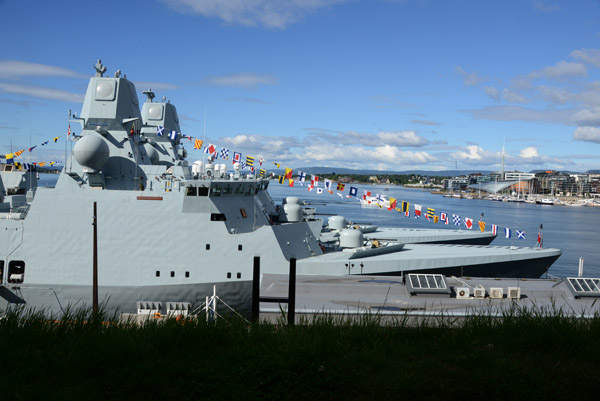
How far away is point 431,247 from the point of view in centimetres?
2445

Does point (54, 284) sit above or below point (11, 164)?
below

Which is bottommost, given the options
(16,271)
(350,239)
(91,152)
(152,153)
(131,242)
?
(16,271)

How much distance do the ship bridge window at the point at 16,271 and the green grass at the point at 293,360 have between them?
1210 cm

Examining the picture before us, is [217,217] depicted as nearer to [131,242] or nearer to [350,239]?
[131,242]

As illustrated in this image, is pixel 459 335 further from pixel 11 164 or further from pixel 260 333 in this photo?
pixel 11 164

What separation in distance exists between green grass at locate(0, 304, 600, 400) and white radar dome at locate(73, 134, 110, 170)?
12066 mm

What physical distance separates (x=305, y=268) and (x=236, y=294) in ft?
10.6

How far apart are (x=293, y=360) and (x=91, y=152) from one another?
47.7 ft

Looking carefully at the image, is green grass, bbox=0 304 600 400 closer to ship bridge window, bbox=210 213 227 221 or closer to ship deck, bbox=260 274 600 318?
ship deck, bbox=260 274 600 318

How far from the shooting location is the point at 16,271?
16891 mm

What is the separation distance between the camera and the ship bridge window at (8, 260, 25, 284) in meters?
16.6

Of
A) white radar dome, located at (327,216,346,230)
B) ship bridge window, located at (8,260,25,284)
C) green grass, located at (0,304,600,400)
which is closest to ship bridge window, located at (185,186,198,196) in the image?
ship bridge window, located at (8,260,25,284)

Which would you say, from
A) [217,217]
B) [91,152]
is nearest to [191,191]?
[217,217]

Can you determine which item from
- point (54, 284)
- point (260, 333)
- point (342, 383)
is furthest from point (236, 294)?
point (342, 383)
